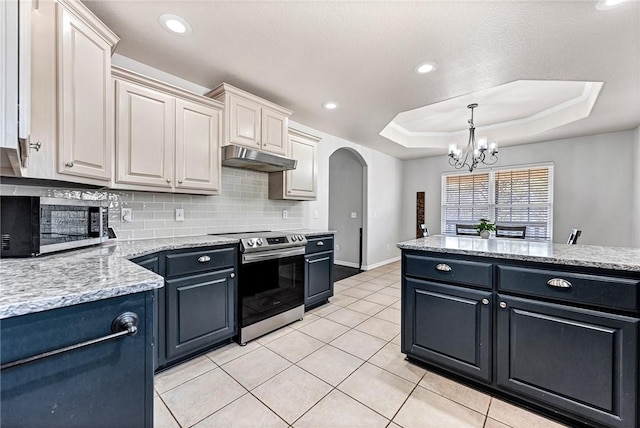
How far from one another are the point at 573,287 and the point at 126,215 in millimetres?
3101

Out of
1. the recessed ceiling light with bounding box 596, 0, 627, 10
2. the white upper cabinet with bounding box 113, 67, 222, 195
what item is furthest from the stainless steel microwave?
the recessed ceiling light with bounding box 596, 0, 627, 10

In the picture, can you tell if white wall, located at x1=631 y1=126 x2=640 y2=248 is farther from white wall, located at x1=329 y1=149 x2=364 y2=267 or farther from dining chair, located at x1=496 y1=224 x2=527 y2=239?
white wall, located at x1=329 y1=149 x2=364 y2=267

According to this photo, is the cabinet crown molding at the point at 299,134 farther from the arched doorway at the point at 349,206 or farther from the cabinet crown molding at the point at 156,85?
the arched doorway at the point at 349,206

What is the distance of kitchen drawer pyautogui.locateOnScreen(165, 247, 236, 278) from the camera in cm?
192

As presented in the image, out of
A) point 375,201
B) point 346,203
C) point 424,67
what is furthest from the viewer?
point 346,203

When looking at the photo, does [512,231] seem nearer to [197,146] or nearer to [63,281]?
[197,146]

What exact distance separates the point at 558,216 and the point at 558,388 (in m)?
4.31

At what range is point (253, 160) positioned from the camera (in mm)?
2600

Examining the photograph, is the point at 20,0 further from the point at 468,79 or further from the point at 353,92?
the point at 468,79

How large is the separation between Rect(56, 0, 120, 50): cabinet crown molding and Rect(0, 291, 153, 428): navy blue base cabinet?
5.49 feet

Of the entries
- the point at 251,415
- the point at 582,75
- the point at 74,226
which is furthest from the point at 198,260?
the point at 582,75

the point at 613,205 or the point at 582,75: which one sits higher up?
the point at 582,75

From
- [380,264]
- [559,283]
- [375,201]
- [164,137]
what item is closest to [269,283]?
[164,137]

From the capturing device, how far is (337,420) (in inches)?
59.4
